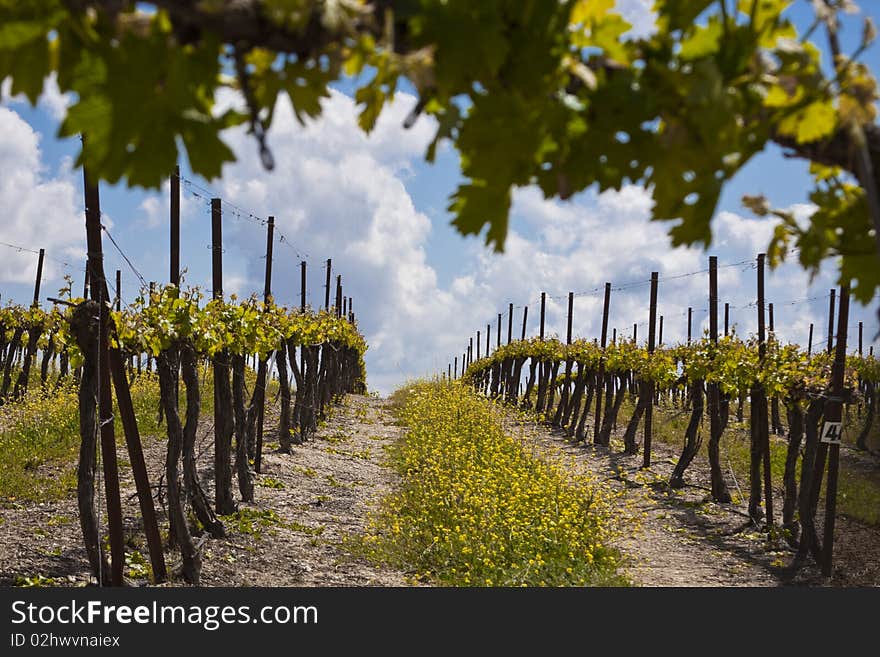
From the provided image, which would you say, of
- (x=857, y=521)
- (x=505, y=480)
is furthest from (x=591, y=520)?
(x=857, y=521)

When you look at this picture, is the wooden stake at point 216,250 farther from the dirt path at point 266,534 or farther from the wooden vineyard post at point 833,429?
the wooden vineyard post at point 833,429

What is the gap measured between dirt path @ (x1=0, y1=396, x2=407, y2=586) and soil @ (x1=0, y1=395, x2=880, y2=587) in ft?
0.05

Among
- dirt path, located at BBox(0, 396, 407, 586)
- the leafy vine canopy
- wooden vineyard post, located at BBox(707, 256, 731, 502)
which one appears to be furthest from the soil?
the leafy vine canopy

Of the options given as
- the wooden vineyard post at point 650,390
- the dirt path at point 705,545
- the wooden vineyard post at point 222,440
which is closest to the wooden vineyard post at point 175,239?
the wooden vineyard post at point 222,440

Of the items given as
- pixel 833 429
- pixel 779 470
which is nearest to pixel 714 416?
pixel 779 470

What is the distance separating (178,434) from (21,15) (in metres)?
7.01

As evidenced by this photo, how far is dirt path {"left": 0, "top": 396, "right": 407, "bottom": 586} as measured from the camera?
301 inches

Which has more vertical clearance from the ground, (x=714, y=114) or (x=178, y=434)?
(x=714, y=114)

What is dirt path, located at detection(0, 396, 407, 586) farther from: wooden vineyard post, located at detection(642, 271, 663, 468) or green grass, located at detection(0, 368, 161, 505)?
wooden vineyard post, located at detection(642, 271, 663, 468)

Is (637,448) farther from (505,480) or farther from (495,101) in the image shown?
(495,101)

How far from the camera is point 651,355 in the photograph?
1736 cm

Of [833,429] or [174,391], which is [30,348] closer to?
[174,391]

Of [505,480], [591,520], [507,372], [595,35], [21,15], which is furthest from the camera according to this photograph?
[507,372]

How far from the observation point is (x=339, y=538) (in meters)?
Result: 9.73
